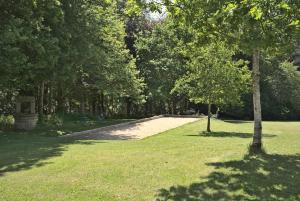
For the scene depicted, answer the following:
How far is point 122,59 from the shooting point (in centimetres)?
2920

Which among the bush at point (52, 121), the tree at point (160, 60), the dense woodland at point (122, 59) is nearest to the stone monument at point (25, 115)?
the dense woodland at point (122, 59)

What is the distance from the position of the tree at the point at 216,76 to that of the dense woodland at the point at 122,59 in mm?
46

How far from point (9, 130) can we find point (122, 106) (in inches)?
932

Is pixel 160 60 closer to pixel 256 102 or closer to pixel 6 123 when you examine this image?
pixel 6 123

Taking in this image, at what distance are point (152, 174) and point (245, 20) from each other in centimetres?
354

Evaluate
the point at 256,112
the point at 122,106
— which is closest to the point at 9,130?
the point at 256,112

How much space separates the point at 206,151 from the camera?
12.3m

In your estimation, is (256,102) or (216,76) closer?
(256,102)

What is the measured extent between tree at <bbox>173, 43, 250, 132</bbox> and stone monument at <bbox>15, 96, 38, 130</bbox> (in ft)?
26.6

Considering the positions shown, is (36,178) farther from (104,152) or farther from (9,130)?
(9,130)

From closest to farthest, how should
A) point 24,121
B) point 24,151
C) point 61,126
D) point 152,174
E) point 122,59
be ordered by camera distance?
point 152,174, point 24,151, point 24,121, point 61,126, point 122,59

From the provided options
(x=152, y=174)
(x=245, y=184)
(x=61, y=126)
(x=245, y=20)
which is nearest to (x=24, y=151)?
(x=152, y=174)

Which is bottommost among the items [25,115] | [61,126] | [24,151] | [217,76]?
[24,151]

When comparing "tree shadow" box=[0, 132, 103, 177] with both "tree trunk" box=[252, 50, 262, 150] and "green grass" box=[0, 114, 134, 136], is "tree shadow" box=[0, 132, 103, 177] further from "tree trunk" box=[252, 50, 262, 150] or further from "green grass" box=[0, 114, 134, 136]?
"tree trunk" box=[252, 50, 262, 150]
